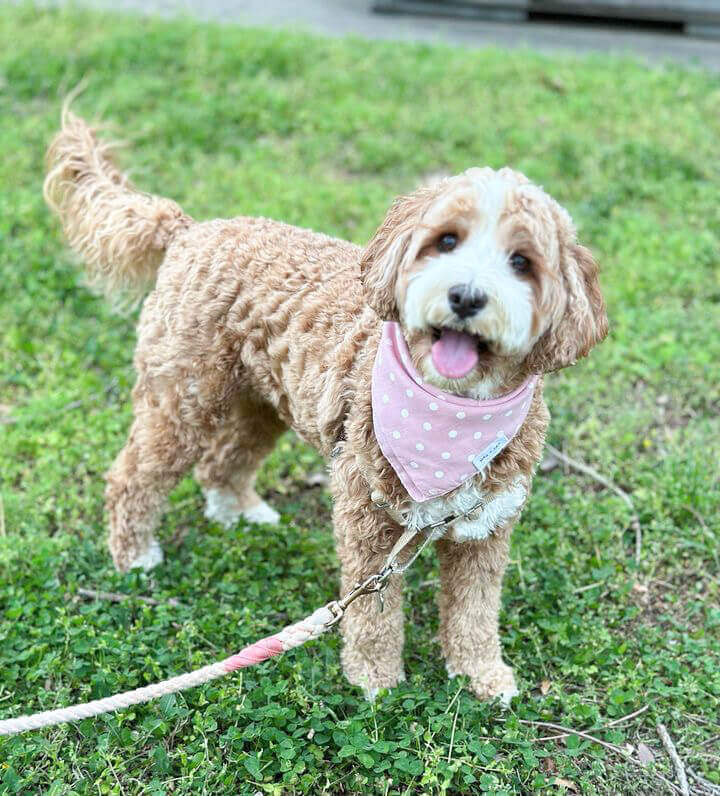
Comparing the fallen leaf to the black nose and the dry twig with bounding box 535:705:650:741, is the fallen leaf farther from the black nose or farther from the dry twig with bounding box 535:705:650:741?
the black nose

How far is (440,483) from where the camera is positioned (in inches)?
117

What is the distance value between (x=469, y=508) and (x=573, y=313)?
2.72 ft

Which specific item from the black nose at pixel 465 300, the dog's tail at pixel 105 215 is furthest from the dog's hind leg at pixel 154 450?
the black nose at pixel 465 300

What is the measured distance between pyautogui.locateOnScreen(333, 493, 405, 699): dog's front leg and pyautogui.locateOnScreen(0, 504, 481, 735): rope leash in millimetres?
69

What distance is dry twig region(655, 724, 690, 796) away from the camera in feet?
10.4

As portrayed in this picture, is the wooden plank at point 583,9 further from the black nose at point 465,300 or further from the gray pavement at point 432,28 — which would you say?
the black nose at point 465,300

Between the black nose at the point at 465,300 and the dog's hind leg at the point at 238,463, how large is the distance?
70.5 inches

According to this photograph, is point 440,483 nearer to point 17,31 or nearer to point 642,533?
point 642,533

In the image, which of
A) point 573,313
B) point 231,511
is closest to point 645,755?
point 573,313

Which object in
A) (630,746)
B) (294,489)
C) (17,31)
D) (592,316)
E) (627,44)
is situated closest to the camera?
(592,316)

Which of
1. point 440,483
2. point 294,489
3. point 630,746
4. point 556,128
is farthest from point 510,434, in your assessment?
point 556,128

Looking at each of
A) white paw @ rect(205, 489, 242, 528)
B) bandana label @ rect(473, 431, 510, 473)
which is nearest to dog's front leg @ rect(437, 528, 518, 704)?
bandana label @ rect(473, 431, 510, 473)

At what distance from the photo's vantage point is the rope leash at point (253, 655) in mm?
2818

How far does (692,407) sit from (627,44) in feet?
21.7
